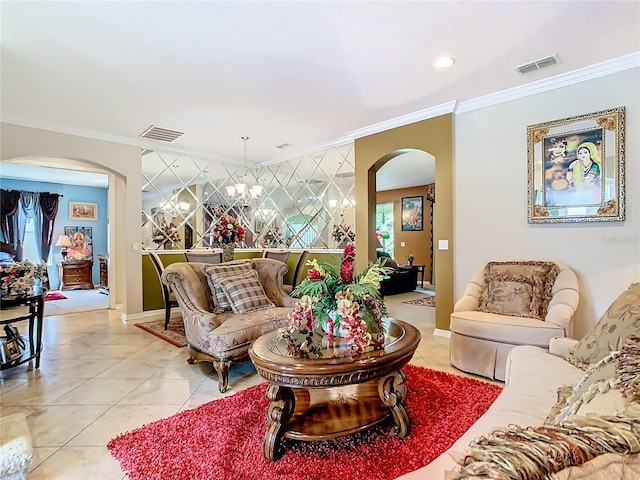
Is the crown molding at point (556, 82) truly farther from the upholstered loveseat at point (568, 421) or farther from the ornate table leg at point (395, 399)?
the ornate table leg at point (395, 399)

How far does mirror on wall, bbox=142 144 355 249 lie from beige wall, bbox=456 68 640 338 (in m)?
2.00

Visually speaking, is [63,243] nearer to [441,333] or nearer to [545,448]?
[441,333]

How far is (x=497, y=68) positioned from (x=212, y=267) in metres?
3.25

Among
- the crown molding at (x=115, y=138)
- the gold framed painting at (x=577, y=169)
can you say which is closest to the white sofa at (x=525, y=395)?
the gold framed painting at (x=577, y=169)

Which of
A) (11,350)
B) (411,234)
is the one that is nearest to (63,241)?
(11,350)

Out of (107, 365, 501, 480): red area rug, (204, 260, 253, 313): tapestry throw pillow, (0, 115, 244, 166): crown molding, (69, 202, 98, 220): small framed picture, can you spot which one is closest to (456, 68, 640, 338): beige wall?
(107, 365, 501, 480): red area rug

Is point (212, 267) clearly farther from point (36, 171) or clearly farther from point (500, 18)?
point (36, 171)

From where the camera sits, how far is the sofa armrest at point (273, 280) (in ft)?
12.1

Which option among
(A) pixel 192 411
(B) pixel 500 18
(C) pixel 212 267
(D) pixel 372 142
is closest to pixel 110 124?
(C) pixel 212 267

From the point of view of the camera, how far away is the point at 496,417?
1.40m

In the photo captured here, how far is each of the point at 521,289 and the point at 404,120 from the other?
7.93 ft

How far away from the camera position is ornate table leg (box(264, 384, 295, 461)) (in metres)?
1.77

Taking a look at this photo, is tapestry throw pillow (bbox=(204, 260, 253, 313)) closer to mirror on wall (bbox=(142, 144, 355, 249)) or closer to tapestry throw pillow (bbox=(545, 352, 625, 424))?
mirror on wall (bbox=(142, 144, 355, 249))

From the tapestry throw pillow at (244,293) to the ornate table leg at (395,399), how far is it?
5.43 ft
